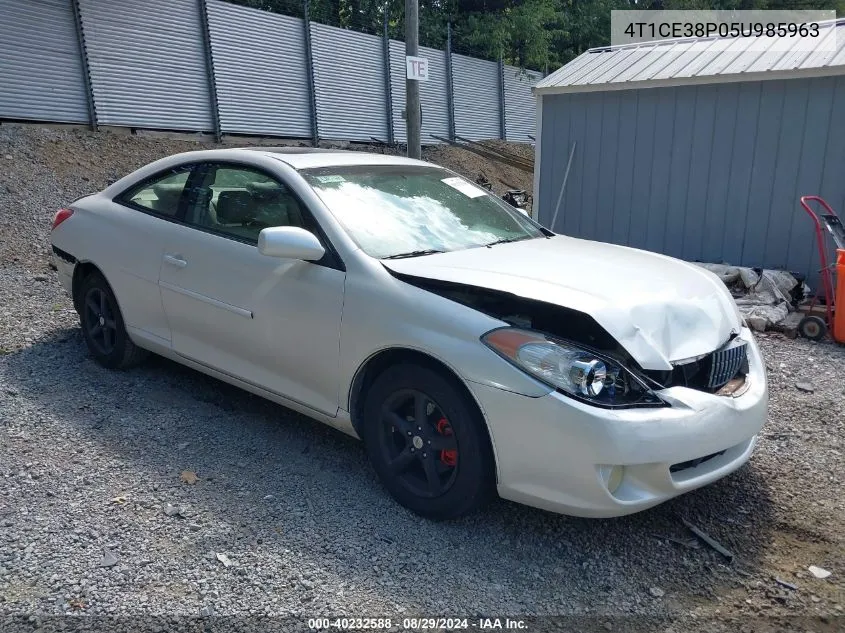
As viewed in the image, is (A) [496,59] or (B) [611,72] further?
(A) [496,59]

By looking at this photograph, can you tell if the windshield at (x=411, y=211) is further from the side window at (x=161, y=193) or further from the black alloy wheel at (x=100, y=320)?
the black alloy wheel at (x=100, y=320)

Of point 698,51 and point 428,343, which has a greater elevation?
point 698,51

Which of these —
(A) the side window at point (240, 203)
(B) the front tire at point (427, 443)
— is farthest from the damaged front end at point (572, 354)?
(A) the side window at point (240, 203)

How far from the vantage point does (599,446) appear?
2.70 m

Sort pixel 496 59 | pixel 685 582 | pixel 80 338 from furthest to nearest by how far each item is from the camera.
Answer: pixel 496 59 < pixel 80 338 < pixel 685 582

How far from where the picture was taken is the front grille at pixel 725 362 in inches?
123

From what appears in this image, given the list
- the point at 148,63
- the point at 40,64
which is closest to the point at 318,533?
the point at 40,64

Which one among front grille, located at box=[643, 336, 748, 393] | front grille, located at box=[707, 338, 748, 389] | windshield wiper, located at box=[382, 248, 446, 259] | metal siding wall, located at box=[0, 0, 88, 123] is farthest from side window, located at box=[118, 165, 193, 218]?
metal siding wall, located at box=[0, 0, 88, 123]

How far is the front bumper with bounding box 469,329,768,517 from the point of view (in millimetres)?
2717

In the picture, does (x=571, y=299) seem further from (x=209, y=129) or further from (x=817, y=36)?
(x=209, y=129)

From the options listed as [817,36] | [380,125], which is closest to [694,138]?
[817,36]

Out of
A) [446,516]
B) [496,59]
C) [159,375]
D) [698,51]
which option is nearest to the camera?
[446,516]

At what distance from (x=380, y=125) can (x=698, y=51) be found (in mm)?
9238

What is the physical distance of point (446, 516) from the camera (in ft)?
10.2
